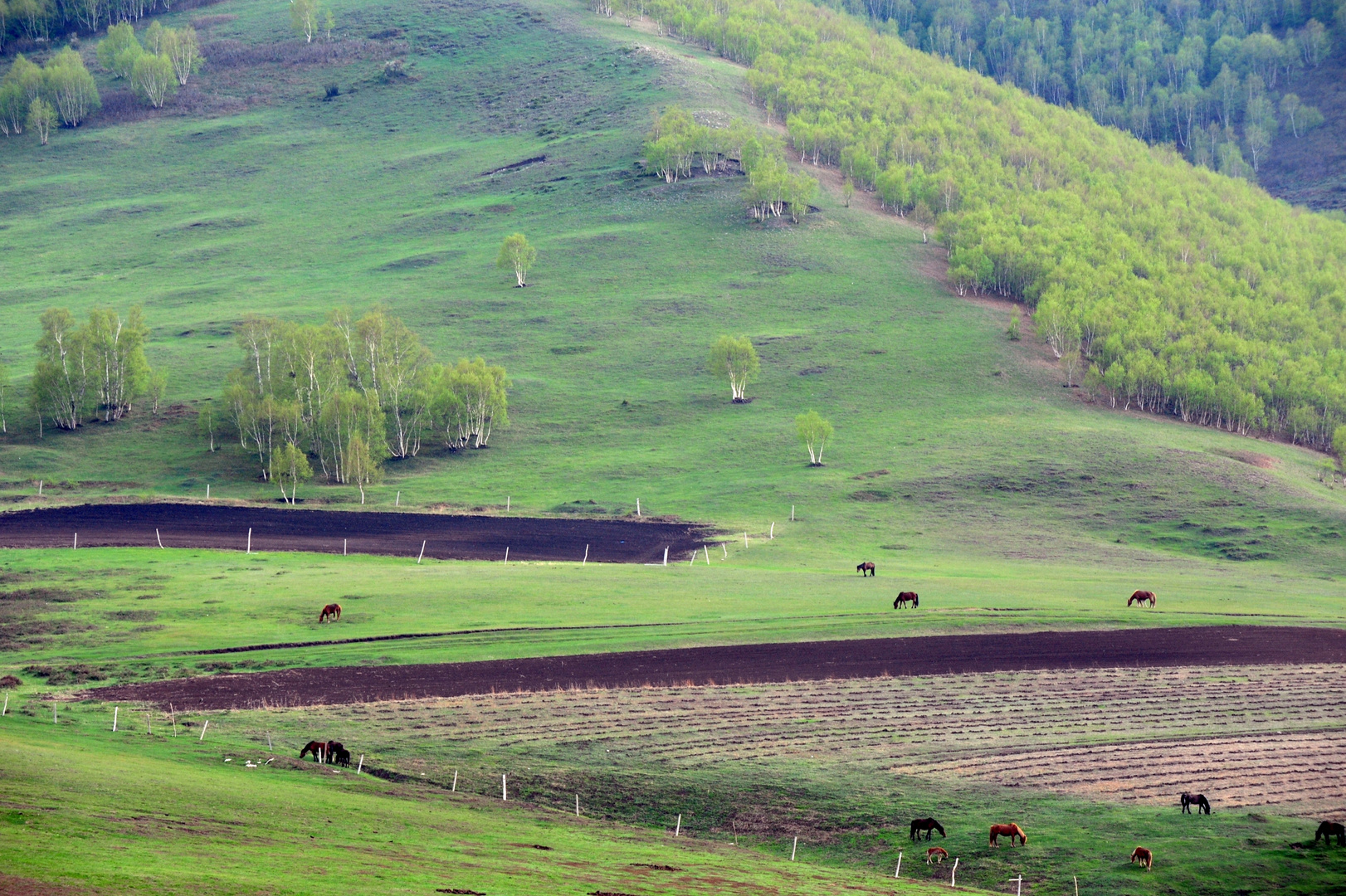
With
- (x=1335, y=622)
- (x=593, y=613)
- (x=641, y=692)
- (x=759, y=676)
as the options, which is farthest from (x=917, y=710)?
(x=1335, y=622)

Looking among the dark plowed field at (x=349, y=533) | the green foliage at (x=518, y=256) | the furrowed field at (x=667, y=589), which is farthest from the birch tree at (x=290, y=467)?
the green foliage at (x=518, y=256)

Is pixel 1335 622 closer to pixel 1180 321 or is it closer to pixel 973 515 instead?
pixel 973 515

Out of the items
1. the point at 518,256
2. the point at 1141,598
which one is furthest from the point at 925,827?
the point at 518,256

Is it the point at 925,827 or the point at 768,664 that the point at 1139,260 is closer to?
the point at 768,664

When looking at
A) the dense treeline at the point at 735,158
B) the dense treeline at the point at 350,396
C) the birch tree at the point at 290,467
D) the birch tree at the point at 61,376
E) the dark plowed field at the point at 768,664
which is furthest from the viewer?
the dense treeline at the point at 735,158

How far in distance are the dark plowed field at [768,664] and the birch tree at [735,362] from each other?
203 ft

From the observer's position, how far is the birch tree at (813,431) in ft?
349

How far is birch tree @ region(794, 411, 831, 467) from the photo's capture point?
106312 millimetres

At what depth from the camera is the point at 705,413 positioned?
4675 inches

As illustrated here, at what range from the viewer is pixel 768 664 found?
184ft

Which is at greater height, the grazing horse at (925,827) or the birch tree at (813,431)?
the birch tree at (813,431)

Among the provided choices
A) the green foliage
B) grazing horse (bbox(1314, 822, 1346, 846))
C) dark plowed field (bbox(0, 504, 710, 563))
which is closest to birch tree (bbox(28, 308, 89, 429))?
dark plowed field (bbox(0, 504, 710, 563))

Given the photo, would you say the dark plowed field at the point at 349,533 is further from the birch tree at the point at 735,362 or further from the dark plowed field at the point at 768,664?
the birch tree at the point at 735,362

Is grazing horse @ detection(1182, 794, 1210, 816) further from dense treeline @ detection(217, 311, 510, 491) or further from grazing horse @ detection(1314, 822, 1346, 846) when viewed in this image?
dense treeline @ detection(217, 311, 510, 491)
